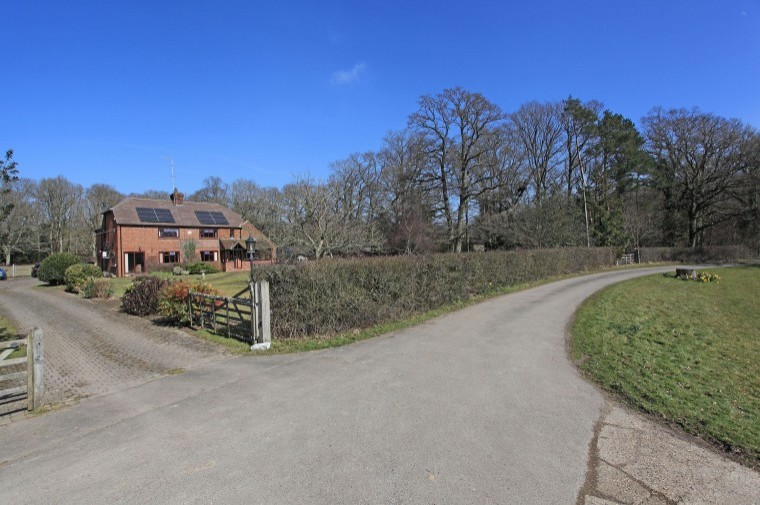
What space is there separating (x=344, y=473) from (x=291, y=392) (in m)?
2.55

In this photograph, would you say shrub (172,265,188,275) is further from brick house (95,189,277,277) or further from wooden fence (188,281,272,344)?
wooden fence (188,281,272,344)

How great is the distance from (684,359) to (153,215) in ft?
148

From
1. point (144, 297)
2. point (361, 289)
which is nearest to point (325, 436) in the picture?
point (361, 289)

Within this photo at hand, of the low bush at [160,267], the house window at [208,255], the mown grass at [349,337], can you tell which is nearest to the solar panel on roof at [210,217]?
the house window at [208,255]

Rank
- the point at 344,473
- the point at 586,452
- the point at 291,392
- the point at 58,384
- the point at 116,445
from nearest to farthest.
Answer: the point at 344,473
the point at 586,452
the point at 116,445
the point at 291,392
the point at 58,384

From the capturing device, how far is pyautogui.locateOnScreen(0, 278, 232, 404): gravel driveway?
279 inches

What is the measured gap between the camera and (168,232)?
4134 cm

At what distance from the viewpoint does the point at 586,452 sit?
4141 mm

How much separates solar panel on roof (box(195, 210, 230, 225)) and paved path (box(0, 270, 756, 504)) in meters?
40.6

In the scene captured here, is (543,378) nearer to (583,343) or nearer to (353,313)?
(583,343)

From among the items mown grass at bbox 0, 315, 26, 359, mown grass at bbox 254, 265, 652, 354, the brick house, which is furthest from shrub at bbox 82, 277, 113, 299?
the brick house

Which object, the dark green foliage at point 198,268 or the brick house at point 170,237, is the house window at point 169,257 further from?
the dark green foliage at point 198,268

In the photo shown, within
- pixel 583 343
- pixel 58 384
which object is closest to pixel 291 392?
pixel 58 384

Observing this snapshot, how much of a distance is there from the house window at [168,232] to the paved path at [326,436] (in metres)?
38.6
